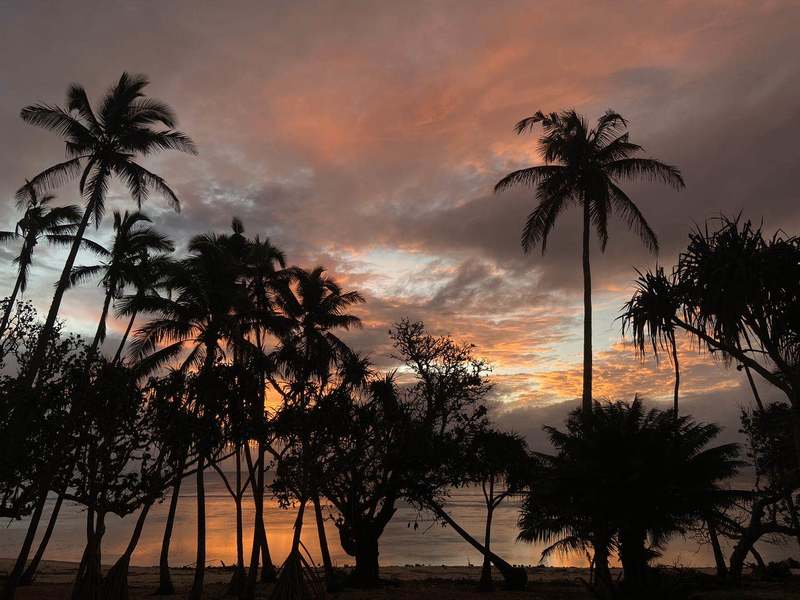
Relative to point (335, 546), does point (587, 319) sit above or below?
above

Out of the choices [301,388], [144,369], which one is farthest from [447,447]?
[144,369]

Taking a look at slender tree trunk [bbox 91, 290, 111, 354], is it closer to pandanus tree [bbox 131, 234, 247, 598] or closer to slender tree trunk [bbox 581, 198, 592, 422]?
pandanus tree [bbox 131, 234, 247, 598]

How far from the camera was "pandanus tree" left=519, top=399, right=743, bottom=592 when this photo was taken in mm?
18047

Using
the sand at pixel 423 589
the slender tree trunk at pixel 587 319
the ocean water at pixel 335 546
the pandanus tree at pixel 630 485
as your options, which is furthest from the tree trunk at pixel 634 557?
the ocean water at pixel 335 546

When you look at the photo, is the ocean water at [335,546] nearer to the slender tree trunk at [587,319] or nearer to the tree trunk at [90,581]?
the slender tree trunk at [587,319]

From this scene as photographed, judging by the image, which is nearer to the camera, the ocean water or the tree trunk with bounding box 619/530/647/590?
the tree trunk with bounding box 619/530/647/590

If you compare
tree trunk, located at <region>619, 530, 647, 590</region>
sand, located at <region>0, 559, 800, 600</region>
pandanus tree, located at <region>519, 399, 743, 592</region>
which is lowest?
sand, located at <region>0, 559, 800, 600</region>

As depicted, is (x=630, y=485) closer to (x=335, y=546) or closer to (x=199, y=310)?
(x=199, y=310)

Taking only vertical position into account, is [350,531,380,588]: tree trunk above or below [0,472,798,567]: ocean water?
above

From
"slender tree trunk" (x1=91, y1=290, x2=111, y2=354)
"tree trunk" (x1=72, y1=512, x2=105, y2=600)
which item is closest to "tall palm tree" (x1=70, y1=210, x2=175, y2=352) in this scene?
"slender tree trunk" (x1=91, y1=290, x2=111, y2=354)

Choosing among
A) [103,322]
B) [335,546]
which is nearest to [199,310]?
[103,322]

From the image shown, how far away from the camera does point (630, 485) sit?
709 inches

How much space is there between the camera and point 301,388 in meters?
19.6

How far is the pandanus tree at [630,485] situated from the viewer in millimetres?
18047
